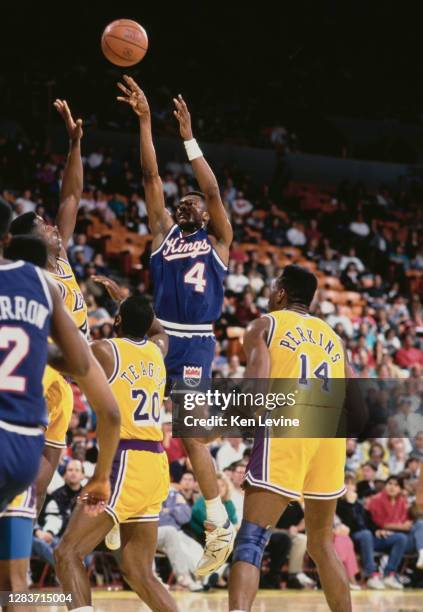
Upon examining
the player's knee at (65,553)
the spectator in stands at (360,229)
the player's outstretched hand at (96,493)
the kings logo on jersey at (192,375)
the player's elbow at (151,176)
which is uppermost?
the spectator in stands at (360,229)

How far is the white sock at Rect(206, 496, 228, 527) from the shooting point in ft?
27.8

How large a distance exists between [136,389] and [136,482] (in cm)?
61

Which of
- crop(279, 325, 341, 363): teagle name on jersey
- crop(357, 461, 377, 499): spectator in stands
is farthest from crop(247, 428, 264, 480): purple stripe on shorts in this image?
crop(357, 461, 377, 499): spectator in stands

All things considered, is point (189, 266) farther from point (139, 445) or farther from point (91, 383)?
point (91, 383)

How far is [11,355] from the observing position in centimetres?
443

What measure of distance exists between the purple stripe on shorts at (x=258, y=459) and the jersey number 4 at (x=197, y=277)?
6.23 ft

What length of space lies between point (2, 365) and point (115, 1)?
2490cm

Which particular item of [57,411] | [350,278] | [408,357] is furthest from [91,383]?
[350,278]

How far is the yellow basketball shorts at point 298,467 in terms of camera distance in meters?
7.00

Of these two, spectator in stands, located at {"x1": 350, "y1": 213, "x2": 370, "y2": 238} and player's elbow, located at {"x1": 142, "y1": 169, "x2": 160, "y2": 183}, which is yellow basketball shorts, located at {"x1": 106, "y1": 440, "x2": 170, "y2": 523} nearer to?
player's elbow, located at {"x1": 142, "y1": 169, "x2": 160, "y2": 183}

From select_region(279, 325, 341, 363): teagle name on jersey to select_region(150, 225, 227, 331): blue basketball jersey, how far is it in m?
1.59

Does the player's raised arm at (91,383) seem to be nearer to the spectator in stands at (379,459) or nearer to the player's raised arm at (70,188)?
the player's raised arm at (70,188)

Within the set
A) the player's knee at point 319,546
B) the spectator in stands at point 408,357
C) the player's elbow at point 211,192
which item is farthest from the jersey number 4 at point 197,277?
the spectator in stands at point 408,357

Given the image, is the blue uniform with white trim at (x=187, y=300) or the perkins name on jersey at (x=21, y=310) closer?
the perkins name on jersey at (x=21, y=310)
